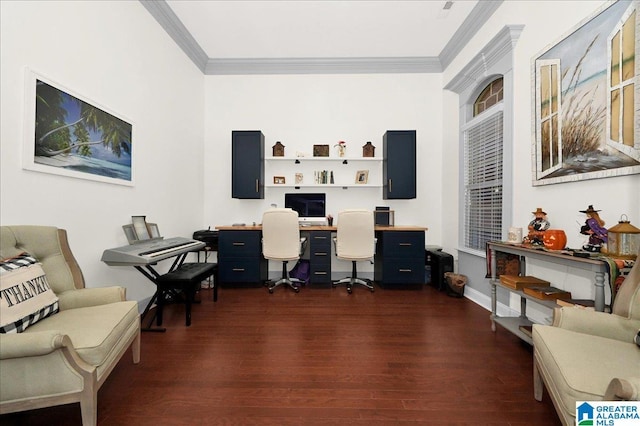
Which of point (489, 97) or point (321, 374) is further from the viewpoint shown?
point (489, 97)

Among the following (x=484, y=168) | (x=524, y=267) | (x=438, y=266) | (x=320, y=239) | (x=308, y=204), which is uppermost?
(x=484, y=168)

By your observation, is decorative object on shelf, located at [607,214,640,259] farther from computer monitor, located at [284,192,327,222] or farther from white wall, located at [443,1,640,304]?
computer monitor, located at [284,192,327,222]

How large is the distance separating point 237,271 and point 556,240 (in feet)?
11.9

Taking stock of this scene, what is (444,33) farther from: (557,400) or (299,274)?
(557,400)

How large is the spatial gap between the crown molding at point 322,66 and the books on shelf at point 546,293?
3778 mm

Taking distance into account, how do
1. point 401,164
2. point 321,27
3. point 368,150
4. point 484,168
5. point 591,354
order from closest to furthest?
point 591,354 < point 484,168 < point 321,27 < point 401,164 < point 368,150

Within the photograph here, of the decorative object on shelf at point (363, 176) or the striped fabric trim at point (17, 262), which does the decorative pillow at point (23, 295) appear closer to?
the striped fabric trim at point (17, 262)

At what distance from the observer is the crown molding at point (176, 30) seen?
3.31 meters

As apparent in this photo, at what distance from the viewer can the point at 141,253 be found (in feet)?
8.05

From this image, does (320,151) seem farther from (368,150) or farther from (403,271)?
(403,271)

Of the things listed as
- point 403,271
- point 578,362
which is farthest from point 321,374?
point 403,271

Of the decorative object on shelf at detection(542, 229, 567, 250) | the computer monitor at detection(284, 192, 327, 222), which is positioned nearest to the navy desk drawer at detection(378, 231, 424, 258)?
the computer monitor at detection(284, 192, 327, 222)

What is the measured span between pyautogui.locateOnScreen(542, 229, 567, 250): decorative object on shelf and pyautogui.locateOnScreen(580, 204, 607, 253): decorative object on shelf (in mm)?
200

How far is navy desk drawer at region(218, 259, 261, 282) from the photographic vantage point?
4.10m
